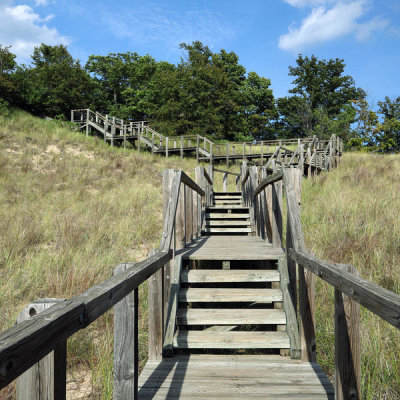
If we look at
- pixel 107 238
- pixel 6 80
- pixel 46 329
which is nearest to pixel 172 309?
pixel 46 329

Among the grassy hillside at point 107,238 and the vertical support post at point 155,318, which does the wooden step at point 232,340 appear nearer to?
the vertical support post at point 155,318

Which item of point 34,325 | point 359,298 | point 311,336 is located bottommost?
point 311,336

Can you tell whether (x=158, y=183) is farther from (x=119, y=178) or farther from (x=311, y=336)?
(x=311, y=336)

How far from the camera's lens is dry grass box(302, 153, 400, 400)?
8.22 feet

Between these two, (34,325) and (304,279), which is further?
(304,279)

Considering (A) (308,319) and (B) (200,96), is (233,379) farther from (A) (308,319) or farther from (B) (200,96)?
(B) (200,96)

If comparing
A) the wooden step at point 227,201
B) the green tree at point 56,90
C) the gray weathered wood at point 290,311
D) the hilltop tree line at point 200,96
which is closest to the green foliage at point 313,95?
the hilltop tree line at point 200,96

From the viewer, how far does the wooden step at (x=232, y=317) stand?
3148 mm

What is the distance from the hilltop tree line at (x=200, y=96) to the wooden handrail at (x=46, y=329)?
22409 millimetres

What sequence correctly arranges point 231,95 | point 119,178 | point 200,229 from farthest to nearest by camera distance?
point 231,95
point 119,178
point 200,229

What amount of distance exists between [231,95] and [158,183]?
2461 cm

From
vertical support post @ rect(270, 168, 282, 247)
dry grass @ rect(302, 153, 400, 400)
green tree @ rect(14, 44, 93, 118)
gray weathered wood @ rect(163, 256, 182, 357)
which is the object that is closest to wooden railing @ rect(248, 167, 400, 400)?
dry grass @ rect(302, 153, 400, 400)

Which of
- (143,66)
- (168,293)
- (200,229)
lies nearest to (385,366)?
(168,293)

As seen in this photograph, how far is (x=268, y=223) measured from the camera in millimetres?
5305
